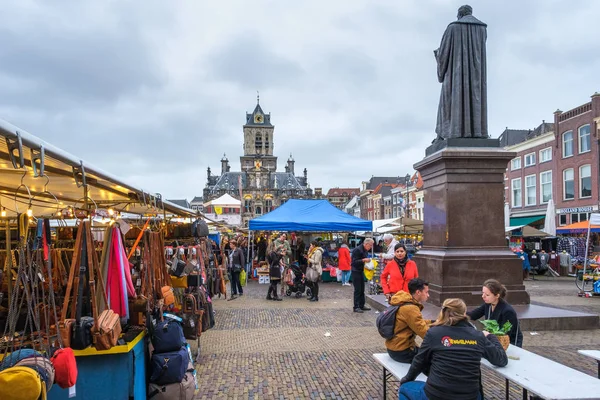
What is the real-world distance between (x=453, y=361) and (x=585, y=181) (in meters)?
29.9

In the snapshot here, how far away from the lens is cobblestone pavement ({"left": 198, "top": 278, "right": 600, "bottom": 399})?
5.20m

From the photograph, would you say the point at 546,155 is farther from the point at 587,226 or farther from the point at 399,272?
the point at 399,272

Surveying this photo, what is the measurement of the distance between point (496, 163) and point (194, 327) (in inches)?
249

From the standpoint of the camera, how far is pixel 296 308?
424 inches

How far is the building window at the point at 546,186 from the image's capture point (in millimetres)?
31641

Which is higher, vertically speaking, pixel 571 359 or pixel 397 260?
pixel 397 260

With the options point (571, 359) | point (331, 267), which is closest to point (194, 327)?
point (571, 359)

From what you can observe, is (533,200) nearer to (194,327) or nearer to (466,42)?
A: (466,42)

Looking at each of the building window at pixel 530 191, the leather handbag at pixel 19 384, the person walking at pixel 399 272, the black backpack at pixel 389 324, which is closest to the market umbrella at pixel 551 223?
the building window at pixel 530 191

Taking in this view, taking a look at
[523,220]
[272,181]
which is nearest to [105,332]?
[523,220]

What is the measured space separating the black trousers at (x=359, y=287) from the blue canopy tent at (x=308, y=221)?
238 inches

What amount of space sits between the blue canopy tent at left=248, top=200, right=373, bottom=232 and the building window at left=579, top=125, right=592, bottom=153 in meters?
18.8

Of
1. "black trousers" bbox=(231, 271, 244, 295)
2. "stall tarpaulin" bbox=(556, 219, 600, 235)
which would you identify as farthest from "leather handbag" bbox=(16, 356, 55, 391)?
"stall tarpaulin" bbox=(556, 219, 600, 235)

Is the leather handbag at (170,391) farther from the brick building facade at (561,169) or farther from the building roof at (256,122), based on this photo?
the building roof at (256,122)
